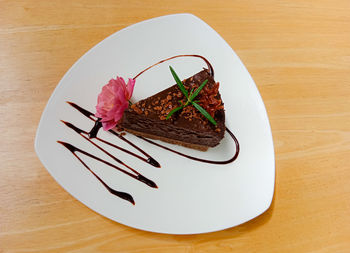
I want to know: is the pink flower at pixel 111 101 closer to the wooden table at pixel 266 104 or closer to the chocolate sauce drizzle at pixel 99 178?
the chocolate sauce drizzle at pixel 99 178

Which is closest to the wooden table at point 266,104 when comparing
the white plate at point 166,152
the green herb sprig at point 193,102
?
the white plate at point 166,152

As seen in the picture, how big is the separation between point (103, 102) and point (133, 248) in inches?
39.4

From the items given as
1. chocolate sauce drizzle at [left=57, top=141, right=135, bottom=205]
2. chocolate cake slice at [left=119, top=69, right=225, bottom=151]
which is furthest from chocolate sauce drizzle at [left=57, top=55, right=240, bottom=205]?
chocolate cake slice at [left=119, top=69, right=225, bottom=151]

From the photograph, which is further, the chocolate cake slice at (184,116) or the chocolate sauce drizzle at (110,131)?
the chocolate sauce drizzle at (110,131)

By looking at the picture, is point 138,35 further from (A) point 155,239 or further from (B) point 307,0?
(B) point 307,0

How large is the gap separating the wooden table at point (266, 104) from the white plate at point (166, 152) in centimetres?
13

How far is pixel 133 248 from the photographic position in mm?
1520

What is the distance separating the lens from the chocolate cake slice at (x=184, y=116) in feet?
5.17

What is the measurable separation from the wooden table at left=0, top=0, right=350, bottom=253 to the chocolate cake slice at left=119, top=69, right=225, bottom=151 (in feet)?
1.93

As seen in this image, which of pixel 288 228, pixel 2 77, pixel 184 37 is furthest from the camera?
pixel 184 37

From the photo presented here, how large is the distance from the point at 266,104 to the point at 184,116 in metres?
0.79

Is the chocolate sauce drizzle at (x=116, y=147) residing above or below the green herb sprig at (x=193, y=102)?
below

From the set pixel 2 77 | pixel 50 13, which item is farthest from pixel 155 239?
pixel 50 13

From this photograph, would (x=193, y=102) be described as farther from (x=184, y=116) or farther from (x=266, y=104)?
(x=266, y=104)
